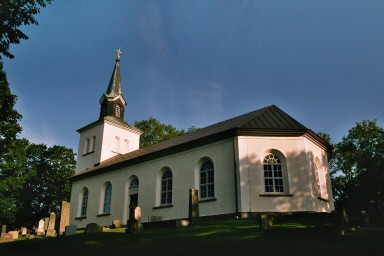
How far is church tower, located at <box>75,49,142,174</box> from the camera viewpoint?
31359 mm

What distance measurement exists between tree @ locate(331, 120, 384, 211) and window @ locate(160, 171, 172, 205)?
17.1 meters

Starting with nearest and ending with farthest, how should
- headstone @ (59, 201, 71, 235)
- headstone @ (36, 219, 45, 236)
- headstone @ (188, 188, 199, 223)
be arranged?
1. headstone @ (188, 188, 199, 223)
2. headstone @ (59, 201, 71, 235)
3. headstone @ (36, 219, 45, 236)

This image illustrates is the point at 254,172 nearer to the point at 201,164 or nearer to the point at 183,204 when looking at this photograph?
the point at 201,164

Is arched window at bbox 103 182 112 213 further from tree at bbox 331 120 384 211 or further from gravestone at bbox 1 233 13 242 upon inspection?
tree at bbox 331 120 384 211

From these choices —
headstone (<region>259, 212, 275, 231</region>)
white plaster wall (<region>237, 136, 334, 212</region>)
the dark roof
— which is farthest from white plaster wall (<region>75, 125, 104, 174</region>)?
headstone (<region>259, 212, 275, 231</region>)

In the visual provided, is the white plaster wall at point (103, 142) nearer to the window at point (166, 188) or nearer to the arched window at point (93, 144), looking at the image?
the arched window at point (93, 144)

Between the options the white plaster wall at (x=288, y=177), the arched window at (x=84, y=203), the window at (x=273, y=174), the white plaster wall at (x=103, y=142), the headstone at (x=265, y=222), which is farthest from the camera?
the white plaster wall at (x=103, y=142)

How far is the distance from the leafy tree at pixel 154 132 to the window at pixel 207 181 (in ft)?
72.2

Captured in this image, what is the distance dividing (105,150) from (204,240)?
21.8 meters

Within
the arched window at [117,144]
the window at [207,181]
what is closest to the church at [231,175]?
the window at [207,181]

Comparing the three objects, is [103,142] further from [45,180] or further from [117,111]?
[45,180]

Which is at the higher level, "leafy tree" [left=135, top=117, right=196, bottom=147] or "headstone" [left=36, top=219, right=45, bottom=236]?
"leafy tree" [left=135, top=117, right=196, bottom=147]

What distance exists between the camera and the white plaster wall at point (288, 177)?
17547mm

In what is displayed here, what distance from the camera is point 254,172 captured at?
1825 cm
